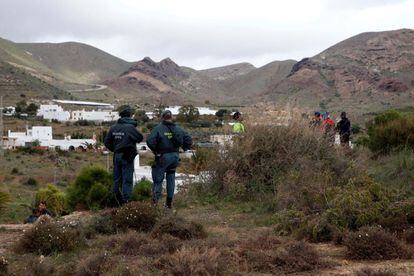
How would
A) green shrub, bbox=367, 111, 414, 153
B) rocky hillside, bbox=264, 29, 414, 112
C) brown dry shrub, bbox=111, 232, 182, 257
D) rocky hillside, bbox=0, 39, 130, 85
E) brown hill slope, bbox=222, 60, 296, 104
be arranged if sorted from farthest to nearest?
1. rocky hillside, bbox=0, 39, 130, 85
2. brown hill slope, bbox=222, 60, 296, 104
3. rocky hillside, bbox=264, 29, 414, 112
4. green shrub, bbox=367, 111, 414, 153
5. brown dry shrub, bbox=111, 232, 182, 257

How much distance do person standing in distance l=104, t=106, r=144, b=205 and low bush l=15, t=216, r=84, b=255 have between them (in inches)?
104

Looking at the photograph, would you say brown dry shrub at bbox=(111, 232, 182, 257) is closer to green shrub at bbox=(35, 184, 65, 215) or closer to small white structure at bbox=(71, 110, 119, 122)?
green shrub at bbox=(35, 184, 65, 215)

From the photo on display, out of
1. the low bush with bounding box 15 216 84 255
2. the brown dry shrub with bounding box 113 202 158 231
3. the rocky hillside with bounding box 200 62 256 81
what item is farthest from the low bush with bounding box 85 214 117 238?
the rocky hillside with bounding box 200 62 256 81

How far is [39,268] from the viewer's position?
5.75 meters

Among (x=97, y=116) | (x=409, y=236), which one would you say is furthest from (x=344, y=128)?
(x=97, y=116)

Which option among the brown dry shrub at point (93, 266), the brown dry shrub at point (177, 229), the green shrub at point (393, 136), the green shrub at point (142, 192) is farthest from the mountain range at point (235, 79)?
the brown dry shrub at point (93, 266)

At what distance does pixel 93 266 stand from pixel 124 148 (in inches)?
155

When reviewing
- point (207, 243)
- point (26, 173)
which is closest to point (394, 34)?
point (26, 173)

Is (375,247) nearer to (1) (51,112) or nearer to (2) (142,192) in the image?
(2) (142,192)

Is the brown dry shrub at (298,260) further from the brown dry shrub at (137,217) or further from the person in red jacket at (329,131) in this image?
the person in red jacket at (329,131)

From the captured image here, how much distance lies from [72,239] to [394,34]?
99.8 meters

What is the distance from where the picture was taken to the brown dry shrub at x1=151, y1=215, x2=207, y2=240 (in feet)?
24.1

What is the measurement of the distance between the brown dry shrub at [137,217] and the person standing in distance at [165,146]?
154 centimetres

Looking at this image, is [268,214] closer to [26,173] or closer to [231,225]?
[231,225]
